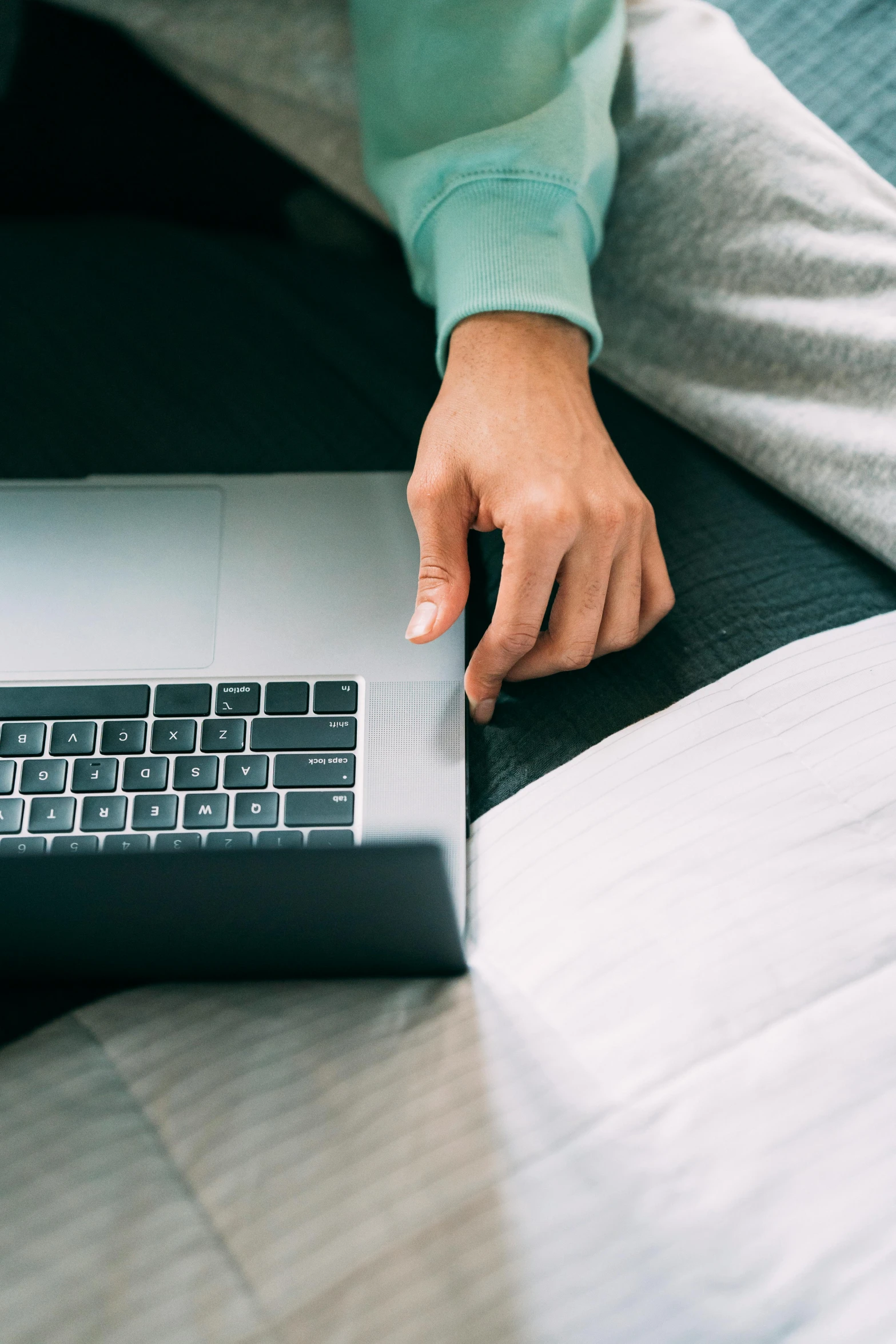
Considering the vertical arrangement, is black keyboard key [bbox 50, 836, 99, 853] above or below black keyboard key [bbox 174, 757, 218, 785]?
below

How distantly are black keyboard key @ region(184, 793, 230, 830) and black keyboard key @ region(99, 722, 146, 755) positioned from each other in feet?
0.14

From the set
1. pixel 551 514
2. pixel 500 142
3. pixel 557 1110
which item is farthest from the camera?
pixel 500 142

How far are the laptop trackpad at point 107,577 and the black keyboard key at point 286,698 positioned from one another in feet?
0.16

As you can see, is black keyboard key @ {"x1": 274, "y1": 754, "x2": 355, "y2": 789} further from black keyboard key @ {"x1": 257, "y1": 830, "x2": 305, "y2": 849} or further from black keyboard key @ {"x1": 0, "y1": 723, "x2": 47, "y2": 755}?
black keyboard key @ {"x1": 0, "y1": 723, "x2": 47, "y2": 755}

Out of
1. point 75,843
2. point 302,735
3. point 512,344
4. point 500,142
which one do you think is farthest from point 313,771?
point 500,142

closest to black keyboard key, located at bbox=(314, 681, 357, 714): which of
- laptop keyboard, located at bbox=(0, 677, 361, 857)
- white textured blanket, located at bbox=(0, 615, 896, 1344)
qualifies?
laptop keyboard, located at bbox=(0, 677, 361, 857)

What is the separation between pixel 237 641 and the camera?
52 cm

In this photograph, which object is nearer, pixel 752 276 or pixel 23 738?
pixel 23 738

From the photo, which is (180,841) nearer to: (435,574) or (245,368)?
(435,574)

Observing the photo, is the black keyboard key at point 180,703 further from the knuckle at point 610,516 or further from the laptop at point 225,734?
the knuckle at point 610,516

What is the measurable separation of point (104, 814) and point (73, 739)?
49 millimetres

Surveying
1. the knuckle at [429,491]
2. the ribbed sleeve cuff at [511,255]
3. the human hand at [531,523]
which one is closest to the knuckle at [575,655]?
the human hand at [531,523]

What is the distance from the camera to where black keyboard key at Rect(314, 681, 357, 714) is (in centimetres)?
49

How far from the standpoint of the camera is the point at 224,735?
0.48 meters
